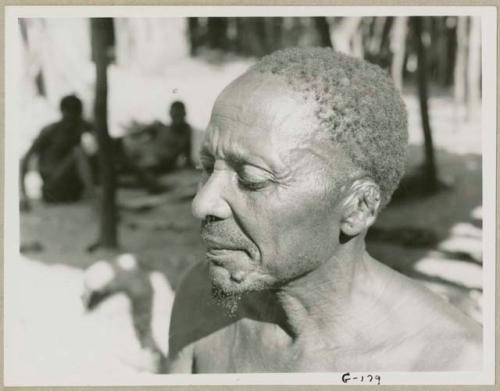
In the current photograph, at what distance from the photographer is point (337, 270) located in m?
3.05

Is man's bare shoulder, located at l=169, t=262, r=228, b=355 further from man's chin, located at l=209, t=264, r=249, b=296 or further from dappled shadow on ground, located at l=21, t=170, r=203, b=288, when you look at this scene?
dappled shadow on ground, located at l=21, t=170, r=203, b=288

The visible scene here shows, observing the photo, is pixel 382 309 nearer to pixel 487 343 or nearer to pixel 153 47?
pixel 487 343

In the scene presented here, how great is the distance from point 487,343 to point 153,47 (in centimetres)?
380

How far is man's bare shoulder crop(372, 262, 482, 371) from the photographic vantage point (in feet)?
9.62

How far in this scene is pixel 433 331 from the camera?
9.78 ft

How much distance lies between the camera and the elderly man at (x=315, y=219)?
8.91 ft

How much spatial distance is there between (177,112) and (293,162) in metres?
3.58

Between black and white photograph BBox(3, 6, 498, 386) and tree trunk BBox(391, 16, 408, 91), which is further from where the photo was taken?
tree trunk BBox(391, 16, 408, 91)

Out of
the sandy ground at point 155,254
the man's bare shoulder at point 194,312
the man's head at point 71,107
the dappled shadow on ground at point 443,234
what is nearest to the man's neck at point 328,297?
the man's bare shoulder at point 194,312

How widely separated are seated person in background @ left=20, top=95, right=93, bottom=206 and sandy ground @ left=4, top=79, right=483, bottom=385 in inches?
5.3

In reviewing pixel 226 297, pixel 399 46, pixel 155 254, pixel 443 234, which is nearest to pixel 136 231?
pixel 155 254

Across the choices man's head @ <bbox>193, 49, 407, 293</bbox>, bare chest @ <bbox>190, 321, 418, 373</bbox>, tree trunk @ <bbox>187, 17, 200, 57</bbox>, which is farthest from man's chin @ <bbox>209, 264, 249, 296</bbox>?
tree trunk @ <bbox>187, 17, 200, 57</bbox>

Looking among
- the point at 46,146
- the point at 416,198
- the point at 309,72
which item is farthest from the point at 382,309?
the point at 46,146

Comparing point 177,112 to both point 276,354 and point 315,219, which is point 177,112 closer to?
point 276,354
